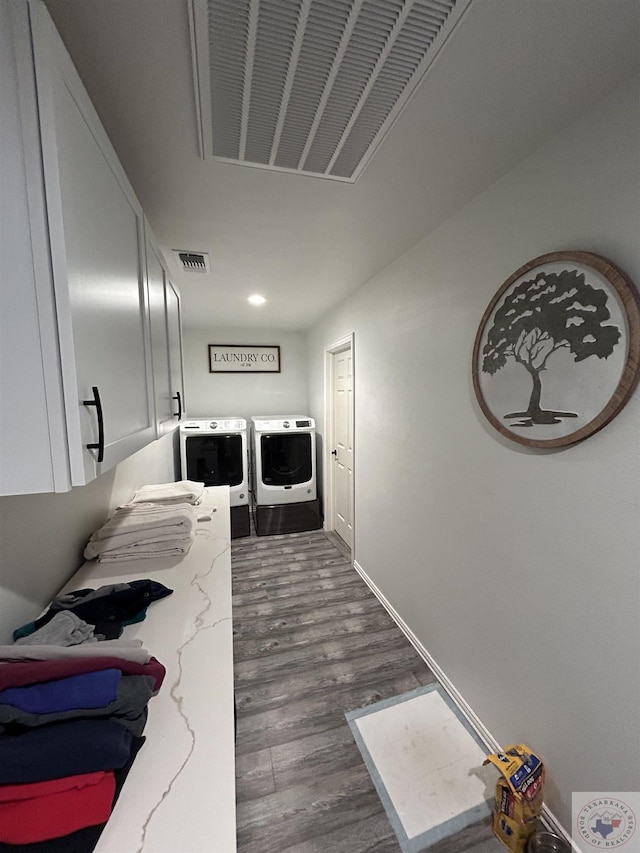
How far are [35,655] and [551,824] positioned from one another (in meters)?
1.76

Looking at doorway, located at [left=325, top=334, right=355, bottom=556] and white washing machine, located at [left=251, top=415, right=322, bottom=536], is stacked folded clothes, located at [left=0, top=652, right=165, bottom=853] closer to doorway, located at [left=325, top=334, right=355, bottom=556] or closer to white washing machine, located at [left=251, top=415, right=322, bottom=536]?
doorway, located at [left=325, top=334, right=355, bottom=556]

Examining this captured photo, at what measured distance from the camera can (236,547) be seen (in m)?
3.32

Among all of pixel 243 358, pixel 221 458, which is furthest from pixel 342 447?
pixel 243 358

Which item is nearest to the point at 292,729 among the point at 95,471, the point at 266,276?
the point at 95,471

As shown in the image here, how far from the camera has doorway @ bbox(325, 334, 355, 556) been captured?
3162 mm

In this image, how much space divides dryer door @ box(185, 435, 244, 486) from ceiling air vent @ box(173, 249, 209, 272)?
1770 mm

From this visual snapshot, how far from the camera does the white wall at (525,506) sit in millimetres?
957

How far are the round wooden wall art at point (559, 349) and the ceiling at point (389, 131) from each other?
1.44 ft

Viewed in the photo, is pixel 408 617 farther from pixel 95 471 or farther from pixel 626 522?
pixel 95 471

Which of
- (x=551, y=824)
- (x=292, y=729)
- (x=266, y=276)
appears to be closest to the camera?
(x=551, y=824)

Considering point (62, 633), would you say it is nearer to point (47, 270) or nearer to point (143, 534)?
point (143, 534)

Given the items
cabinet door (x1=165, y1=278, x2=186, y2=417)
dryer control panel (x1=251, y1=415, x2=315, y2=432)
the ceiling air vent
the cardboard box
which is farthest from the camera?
dryer control panel (x1=251, y1=415, x2=315, y2=432)

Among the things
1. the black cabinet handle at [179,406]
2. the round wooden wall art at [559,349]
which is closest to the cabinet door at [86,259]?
the black cabinet handle at [179,406]

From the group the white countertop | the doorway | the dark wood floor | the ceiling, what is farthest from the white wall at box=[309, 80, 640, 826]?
the white countertop
